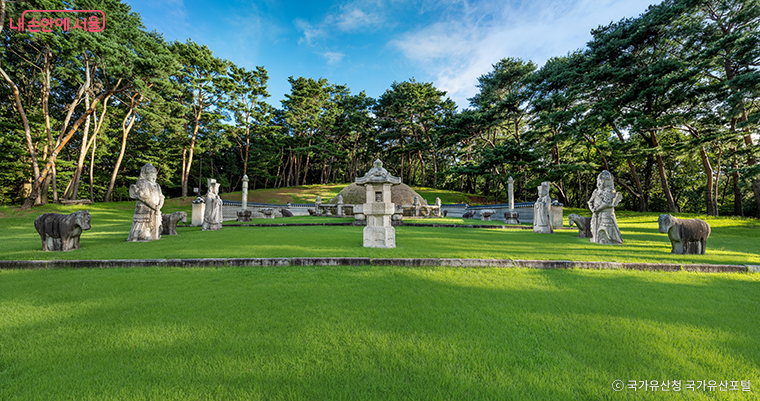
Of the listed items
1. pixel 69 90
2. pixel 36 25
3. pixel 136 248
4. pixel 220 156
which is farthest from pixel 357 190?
pixel 69 90

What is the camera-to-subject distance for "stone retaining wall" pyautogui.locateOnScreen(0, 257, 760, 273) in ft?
13.1

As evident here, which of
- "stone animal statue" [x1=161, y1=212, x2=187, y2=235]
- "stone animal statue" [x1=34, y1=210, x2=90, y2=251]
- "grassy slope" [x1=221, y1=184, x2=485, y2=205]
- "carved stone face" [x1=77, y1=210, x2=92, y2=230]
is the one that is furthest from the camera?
"grassy slope" [x1=221, y1=184, x2=485, y2=205]

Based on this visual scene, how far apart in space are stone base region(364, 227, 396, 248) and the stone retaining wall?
157cm

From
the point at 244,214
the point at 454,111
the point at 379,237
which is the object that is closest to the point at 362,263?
the point at 379,237

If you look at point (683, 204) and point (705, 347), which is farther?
point (683, 204)

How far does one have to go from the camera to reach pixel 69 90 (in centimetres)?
2312

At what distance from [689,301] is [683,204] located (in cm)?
3688

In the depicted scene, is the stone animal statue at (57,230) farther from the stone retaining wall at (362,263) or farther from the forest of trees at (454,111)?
the forest of trees at (454,111)

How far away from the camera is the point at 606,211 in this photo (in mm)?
6727

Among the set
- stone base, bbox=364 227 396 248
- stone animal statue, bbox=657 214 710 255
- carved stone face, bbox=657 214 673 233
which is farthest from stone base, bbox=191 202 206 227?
stone animal statue, bbox=657 214 710 255

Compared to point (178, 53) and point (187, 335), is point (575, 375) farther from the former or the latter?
point (178, 53)

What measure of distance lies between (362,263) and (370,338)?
2.36 metres

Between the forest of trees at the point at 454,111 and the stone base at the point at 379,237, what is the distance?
15.8m

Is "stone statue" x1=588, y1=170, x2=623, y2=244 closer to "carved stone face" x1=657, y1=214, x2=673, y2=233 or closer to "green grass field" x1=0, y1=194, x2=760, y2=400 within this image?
"carved stone face" x1=657, y1=214, x2=673, y2=233
